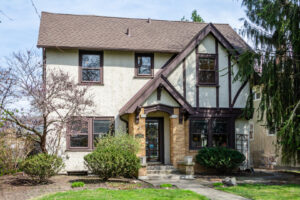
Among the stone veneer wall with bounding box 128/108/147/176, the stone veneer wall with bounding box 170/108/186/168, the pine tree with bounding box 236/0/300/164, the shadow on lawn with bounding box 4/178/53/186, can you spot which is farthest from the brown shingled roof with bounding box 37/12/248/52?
the shadow on lawn with bounding box 4/178/53/186

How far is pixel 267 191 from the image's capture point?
38.9ft

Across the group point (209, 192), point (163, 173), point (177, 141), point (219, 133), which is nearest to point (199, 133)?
point (219, 133)

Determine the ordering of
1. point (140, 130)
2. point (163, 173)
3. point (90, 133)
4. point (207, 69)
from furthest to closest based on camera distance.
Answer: point (207, 69) → point (90, 133) → point (140, 130) → point (163, 173)

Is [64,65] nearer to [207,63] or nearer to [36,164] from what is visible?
[36,164]

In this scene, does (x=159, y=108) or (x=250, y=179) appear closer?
(x=250, y=179)

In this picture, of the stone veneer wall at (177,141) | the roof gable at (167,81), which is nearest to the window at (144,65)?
the roof gable at (167,81)

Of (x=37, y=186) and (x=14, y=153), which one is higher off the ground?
(x=14, y=153)

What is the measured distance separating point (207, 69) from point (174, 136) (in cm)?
406

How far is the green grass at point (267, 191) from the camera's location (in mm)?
10680

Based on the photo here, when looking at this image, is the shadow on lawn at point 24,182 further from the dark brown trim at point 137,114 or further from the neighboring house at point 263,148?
the neighboring house at point 263,148

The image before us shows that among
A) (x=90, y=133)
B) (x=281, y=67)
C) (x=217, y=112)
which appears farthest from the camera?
(x=217, y=112)

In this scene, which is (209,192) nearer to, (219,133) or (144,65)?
(219,133)

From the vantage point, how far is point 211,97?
60.2 feet

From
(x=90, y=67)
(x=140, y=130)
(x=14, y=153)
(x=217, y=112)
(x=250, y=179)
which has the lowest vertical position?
(x=250, y=179)
